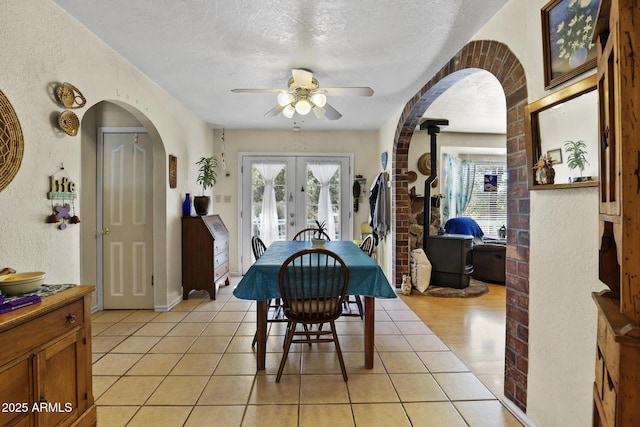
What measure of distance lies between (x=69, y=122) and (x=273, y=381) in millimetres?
2193

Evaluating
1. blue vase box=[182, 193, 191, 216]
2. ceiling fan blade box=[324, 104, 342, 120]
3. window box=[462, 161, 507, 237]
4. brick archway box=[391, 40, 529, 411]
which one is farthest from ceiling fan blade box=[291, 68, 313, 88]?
window box=[462, 161, 507, 237]

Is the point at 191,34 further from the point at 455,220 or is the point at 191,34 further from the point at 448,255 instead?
the point at 455,220

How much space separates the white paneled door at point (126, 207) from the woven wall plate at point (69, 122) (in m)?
1.51

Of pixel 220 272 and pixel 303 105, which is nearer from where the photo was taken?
pixel 303 105

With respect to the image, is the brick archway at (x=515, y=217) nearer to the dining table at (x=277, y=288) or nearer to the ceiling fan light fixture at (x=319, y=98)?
the dining table at (x=277, y=288)

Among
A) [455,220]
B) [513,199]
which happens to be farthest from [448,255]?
[513,199]

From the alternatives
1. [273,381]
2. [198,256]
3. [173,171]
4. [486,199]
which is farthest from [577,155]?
[486,199]

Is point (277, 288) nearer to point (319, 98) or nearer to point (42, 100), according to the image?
point (319, 98)

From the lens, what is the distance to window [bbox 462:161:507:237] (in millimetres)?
5918

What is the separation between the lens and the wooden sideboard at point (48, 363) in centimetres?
123

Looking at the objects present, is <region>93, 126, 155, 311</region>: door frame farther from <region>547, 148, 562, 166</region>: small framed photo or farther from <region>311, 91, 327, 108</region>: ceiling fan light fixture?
<region>547, 148, 562, 166</region>: small framed photo

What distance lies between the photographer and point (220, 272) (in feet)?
14.2

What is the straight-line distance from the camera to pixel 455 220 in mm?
5293

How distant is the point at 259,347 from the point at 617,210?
2.19 metres
